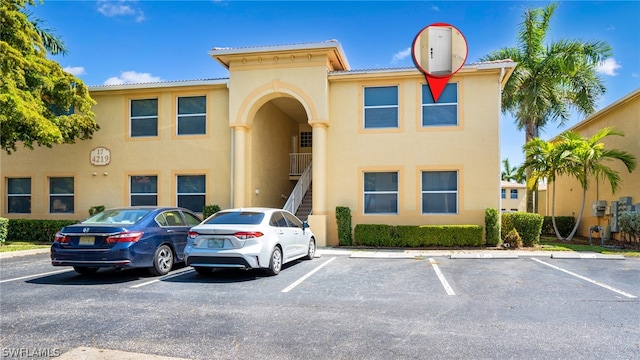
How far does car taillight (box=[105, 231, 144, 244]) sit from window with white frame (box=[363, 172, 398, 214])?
8776 mm

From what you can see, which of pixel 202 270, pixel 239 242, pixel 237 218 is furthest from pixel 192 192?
pixel 239 242

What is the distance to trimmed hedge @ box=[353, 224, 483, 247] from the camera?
14.2 metres

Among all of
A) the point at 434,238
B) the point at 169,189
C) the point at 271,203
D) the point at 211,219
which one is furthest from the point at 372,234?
the point at 169,189

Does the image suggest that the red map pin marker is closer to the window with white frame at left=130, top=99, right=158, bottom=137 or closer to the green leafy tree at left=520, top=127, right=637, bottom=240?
the green leafy tree at left=520, top=127, right=637, bottom=240

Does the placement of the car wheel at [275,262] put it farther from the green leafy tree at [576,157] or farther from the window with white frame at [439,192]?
the green leafy tree at [576,157]

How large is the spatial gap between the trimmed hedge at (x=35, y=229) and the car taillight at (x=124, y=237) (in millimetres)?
9115

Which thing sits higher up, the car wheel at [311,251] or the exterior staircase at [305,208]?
the exterior staircase at [305,208]

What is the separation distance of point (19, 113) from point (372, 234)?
11.3m

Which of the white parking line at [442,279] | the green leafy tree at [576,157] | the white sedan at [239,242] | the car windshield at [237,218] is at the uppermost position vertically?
the green leafy tree at [576,157]

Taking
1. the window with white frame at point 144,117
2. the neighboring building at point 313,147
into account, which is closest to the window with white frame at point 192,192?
the neighboring building at point 313,147

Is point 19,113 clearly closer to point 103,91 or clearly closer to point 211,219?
point 103,91

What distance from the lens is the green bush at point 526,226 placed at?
14.3 metres

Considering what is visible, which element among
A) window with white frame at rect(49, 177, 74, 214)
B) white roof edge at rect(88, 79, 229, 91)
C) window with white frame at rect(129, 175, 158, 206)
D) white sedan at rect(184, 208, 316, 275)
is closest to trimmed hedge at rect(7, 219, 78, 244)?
window with white frame at rect(49, 177, 74, 214)

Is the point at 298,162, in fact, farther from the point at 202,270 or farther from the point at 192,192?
the point at 202,270
